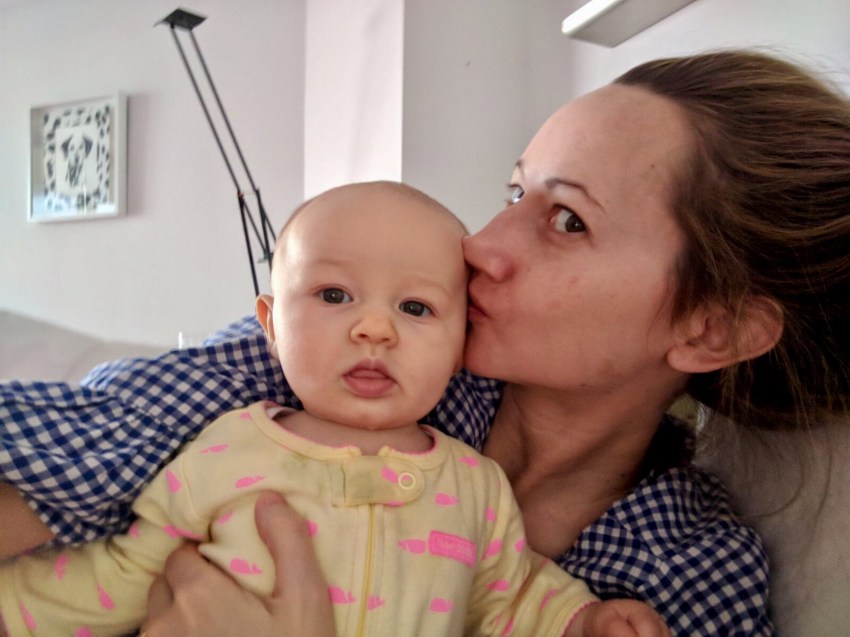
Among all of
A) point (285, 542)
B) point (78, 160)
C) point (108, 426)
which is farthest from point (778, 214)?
point (78, 160)

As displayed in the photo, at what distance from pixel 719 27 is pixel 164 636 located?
66.0 inches

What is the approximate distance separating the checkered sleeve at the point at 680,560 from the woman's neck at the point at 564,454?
0.07 metres

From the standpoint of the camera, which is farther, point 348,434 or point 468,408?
point 468,408

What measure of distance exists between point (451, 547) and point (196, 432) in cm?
33

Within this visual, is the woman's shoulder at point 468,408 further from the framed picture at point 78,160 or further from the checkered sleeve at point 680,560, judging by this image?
the framed picture at point 78,160

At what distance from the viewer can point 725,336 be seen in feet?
3.22

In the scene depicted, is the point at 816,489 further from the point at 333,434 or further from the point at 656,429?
the point at 333,434

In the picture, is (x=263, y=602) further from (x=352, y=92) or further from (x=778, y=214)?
(x=352, y=92)

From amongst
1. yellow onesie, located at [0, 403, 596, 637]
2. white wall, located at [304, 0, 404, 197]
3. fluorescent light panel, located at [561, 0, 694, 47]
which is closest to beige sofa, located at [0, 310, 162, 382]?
white wall, located at [304, 0, 404, 197]

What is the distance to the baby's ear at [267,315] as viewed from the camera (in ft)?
3.01

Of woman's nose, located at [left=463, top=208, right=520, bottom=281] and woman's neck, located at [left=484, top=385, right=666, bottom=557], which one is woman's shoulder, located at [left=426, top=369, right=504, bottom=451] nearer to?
woman's neck, located at [left=484, top=385, right=666, bottom=557]

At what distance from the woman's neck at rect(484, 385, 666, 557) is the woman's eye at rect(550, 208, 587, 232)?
0.24 meters

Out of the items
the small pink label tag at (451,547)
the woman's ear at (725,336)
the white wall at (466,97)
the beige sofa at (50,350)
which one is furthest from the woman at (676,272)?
the beige sofa at (50,350)

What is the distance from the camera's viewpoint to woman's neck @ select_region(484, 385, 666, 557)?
3.50 feet
